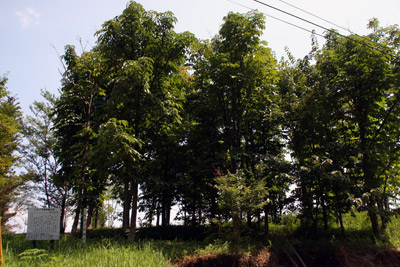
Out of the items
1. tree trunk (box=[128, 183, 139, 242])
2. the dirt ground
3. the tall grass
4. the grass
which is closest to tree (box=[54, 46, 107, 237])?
tree trunk (box=[128, 183, 139, 242])

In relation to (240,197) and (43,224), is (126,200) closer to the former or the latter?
(43,224)

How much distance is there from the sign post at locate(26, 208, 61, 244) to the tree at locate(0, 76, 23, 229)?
33.3 feet

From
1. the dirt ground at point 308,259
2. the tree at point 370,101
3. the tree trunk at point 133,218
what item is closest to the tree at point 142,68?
the tree trunk at point 133,218

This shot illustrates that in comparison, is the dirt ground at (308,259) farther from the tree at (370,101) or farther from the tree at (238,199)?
the tree at (370,101)

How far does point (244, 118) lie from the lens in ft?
34.9

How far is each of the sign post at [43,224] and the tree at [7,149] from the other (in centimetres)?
1014

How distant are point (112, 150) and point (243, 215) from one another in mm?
4292

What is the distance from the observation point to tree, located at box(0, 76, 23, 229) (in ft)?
48.3

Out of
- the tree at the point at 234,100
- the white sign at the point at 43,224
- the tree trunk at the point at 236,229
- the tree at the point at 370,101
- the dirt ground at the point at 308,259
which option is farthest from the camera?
the tree at the point at 234,100

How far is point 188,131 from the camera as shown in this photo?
447 inches

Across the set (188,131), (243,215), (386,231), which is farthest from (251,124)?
(386,231)

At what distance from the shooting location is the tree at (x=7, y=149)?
14.7 meters

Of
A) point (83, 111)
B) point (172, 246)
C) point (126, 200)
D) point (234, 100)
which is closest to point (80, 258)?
point (172, 246)

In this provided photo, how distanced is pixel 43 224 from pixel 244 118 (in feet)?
25.3
